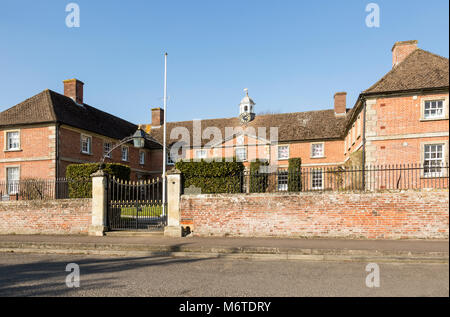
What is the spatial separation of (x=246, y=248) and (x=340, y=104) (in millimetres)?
26413

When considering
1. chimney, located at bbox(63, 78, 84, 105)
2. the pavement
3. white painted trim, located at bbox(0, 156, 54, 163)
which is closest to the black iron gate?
the pavement

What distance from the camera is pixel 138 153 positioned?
33469 mm

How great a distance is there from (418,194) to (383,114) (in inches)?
397

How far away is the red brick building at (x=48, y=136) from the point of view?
23766mm

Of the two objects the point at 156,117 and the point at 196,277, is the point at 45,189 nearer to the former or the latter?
the point at 196,277

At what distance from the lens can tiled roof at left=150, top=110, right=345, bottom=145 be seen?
30438mm

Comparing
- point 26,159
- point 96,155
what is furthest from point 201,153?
point 26,159

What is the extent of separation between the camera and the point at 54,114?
78.9 ft

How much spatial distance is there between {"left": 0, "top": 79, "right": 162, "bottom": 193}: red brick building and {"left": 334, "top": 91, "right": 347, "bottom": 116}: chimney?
2147cm

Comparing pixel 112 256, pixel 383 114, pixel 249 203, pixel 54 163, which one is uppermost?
pixel 383 114
